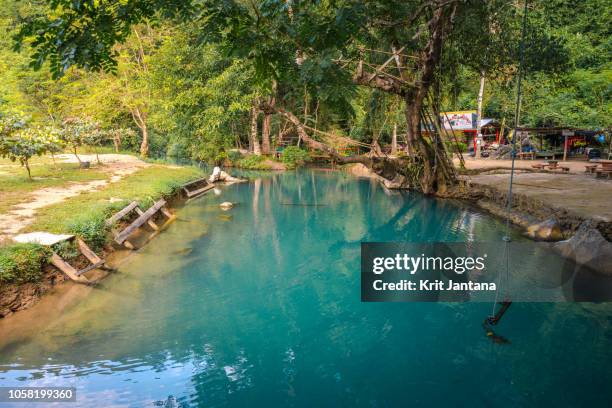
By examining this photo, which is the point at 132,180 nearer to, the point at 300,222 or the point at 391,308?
the point at 300,222

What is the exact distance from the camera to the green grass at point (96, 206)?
30.6ft

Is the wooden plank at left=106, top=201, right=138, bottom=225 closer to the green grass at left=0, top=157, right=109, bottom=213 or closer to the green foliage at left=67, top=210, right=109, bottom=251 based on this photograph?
the green foliage at left=67, top=210, right=109, bottom=251

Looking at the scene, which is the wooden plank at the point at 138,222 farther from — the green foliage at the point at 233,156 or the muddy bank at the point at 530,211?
the green foliage at the point at 233,156

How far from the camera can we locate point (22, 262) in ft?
23.9

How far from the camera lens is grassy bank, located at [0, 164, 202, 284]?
7.30 metres

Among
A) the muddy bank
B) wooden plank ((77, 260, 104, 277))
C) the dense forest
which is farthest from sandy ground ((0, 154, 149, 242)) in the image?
the muddy bank

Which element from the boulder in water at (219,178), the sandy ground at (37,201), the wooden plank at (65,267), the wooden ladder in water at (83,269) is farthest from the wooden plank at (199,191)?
the wooden plank at (65,267)

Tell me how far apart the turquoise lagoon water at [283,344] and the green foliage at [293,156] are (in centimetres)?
2068

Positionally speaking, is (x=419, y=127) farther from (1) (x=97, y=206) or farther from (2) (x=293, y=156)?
(2) (x=293, y=156)

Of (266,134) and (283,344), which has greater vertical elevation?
(266,134)

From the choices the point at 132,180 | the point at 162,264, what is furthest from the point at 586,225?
the point at 132,180

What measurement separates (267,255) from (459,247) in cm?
500

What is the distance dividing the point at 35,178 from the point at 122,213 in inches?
274
